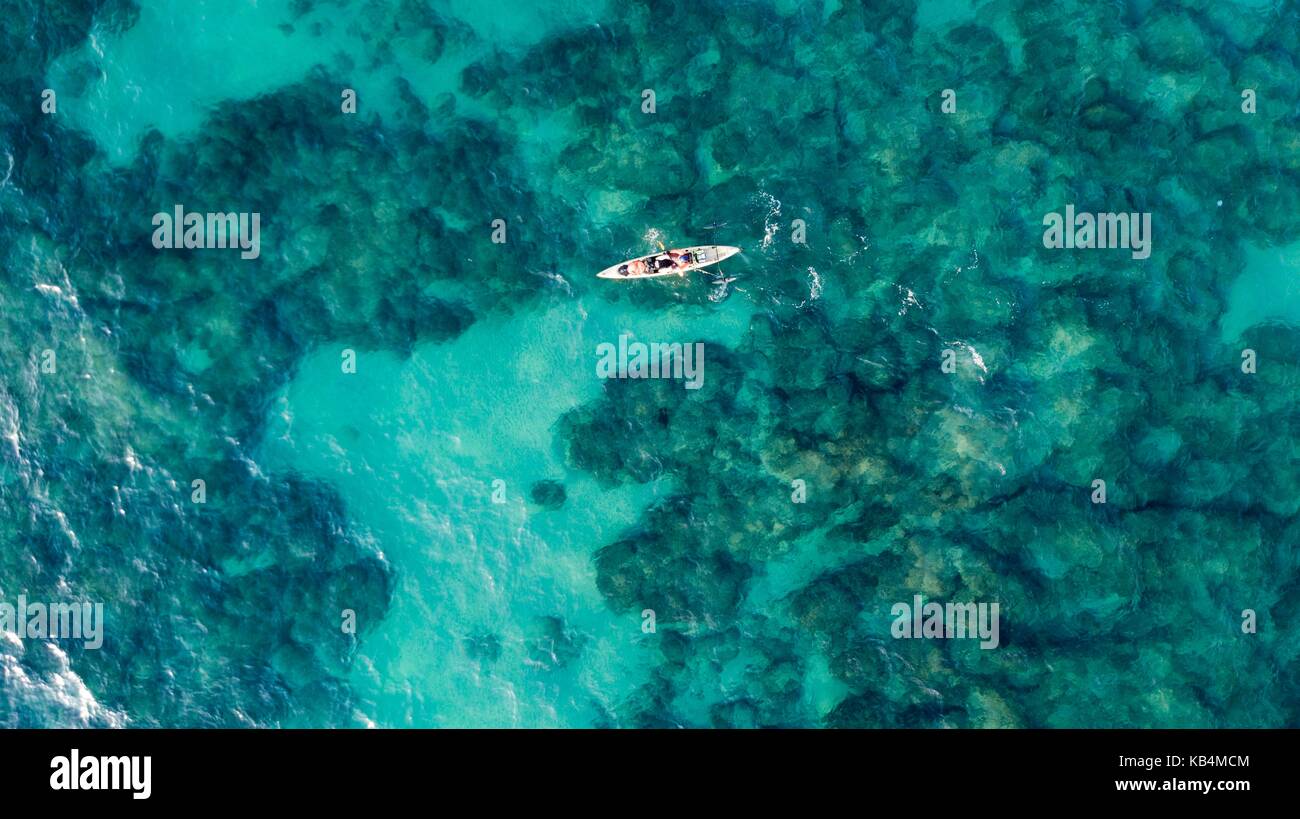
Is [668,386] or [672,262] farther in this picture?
[668,386]

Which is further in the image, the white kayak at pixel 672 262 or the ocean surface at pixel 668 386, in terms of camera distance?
the white kayak at pixel 672 262

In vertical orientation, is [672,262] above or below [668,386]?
above

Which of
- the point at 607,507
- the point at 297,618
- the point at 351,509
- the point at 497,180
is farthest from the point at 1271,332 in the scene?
the point at 297,618

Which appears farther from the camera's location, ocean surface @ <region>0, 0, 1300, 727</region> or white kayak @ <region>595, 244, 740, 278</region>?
white kayak @ <region>595, 244, 740, 278</region>
